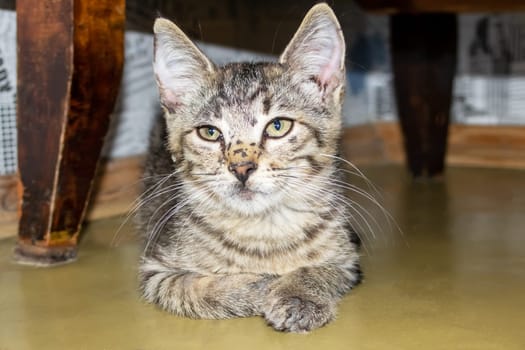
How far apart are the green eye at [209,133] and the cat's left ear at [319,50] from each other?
0.22 metres

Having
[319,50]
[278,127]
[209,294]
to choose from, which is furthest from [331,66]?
[209,294]

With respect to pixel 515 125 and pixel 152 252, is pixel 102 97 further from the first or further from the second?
pixel 515 125

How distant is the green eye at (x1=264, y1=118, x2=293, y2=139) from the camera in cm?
149

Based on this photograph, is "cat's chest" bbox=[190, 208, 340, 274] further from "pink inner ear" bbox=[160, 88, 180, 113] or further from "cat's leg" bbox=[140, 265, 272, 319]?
"pink inner ear" bbox=[160, 88, 180, 113]

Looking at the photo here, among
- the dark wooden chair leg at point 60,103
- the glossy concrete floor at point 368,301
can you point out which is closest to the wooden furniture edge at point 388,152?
the glossy concrete floor at point 368,301

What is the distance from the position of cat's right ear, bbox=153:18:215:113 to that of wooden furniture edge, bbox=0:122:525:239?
89cm

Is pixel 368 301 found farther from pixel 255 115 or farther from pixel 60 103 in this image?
pixel 60 103

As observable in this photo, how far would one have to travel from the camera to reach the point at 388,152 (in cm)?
346

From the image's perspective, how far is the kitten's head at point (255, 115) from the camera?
145cm

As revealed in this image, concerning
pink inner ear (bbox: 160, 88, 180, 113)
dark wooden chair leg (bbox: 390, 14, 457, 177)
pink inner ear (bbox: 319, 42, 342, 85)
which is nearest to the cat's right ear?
pink inner ear (bbox: 160, 88, 180, 113)

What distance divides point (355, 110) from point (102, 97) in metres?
1.94

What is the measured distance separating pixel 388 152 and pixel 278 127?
203 cm

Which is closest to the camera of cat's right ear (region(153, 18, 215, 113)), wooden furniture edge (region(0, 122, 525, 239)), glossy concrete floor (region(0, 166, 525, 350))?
glossy concrete floor (region(0, 166, 525, 350))

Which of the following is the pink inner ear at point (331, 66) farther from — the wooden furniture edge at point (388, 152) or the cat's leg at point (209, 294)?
the wooden furniture edge at point (388, 152)
